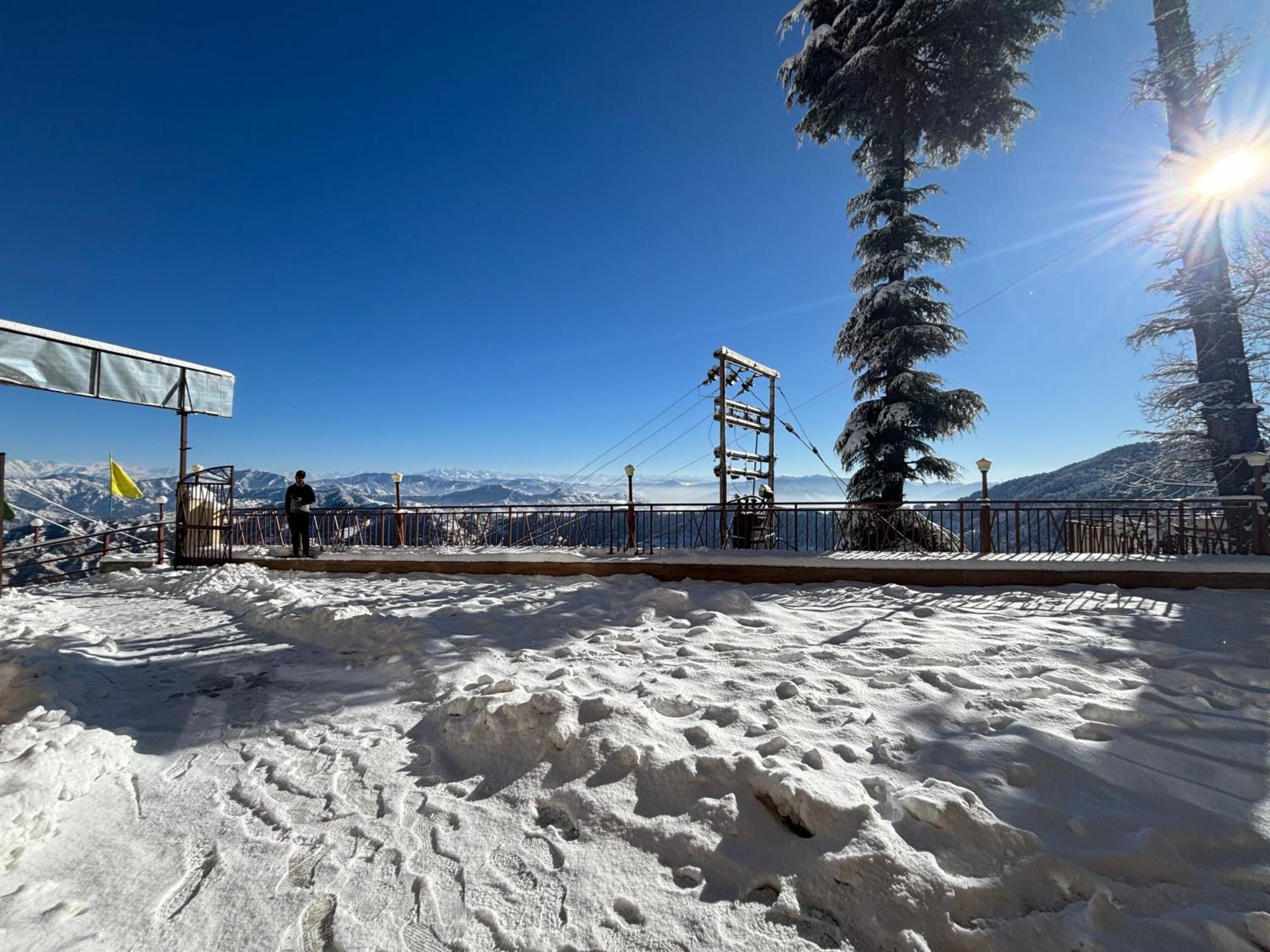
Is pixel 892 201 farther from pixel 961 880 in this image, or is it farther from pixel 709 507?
pixel 961 880

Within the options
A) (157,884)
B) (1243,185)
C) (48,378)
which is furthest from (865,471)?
(48,378)

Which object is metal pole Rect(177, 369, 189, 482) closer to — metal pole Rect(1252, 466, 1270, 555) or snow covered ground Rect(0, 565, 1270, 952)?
snow covered ground Rect(0, 565, 1270, 952)

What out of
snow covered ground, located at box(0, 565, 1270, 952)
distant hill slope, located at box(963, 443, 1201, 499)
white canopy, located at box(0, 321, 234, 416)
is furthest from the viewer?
distant hill slope, located at box(963, 443, 1201, 499)

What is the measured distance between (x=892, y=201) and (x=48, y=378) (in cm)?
1598

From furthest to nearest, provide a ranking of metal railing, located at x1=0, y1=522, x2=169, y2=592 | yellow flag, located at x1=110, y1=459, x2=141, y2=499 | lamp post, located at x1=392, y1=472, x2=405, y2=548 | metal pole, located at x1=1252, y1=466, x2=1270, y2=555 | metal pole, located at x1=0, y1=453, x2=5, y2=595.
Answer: lamp post, located at x1=392, y1=472, x2=405, y2=548 → yellow flag, located at x1=110, y1=459, x2=141, y2=499 → metal pole, located at x1=1252, y1=466, x2=1270, y2=555 → metal railing, located at x1=0, y1=522, x2=169, y2=592 → metal pole, located at x1=0, y1=453, x2=5, y2=595

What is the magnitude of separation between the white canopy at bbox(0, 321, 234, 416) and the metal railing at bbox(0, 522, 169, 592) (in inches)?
87.7

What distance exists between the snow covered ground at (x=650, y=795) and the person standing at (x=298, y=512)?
5.28 m

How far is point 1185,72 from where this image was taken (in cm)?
1129

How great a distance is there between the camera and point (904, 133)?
12.5 m

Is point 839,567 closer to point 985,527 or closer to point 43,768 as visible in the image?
point 985,527

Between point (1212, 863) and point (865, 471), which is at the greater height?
point (865, 471)

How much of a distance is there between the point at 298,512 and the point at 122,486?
4950mm

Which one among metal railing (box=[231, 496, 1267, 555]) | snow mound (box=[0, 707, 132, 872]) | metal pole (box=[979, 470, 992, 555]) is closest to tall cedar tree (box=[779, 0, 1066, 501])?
metal railing (box=[231, 496, 1267, 555])

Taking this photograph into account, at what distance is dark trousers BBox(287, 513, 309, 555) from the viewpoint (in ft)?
31.1
